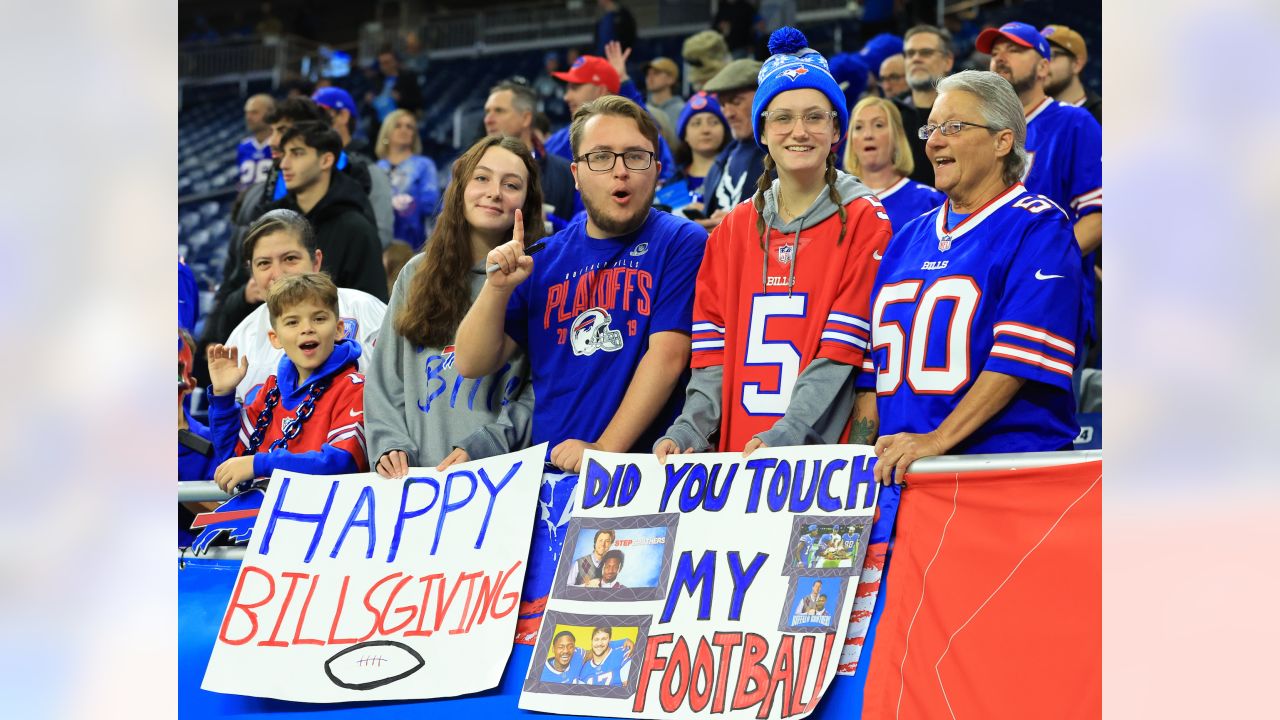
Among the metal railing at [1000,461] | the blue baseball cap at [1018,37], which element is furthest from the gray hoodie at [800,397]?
the blue baseball cap at [1018,37]

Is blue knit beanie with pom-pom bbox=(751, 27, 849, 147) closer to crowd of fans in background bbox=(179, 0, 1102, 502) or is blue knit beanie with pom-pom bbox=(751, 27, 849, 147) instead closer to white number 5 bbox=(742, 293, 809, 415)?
crowd of fans in background bbox=(179, 0, 1102, 502)

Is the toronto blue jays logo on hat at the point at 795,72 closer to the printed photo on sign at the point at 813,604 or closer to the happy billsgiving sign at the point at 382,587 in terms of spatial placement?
the happy billsgiving sign at the point at 382,587

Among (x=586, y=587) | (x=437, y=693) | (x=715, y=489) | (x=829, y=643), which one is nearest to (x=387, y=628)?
(x=437, y=693)

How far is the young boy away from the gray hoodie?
116 cm

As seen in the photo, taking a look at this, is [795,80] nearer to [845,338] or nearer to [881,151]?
[845,338]

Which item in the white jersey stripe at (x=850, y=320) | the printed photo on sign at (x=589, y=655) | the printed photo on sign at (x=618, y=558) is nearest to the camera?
the printed photo on sign at (x=589, y=655)

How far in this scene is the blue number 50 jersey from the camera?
323 centimetres

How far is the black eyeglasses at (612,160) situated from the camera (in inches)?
158

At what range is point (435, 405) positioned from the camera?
13.7 ft

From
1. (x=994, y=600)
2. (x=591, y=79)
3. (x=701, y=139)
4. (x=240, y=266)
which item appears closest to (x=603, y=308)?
(x=994, y=600)

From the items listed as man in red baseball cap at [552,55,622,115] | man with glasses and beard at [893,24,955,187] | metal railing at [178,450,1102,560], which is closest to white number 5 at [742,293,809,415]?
metal railing at [178,450,1102,560]
